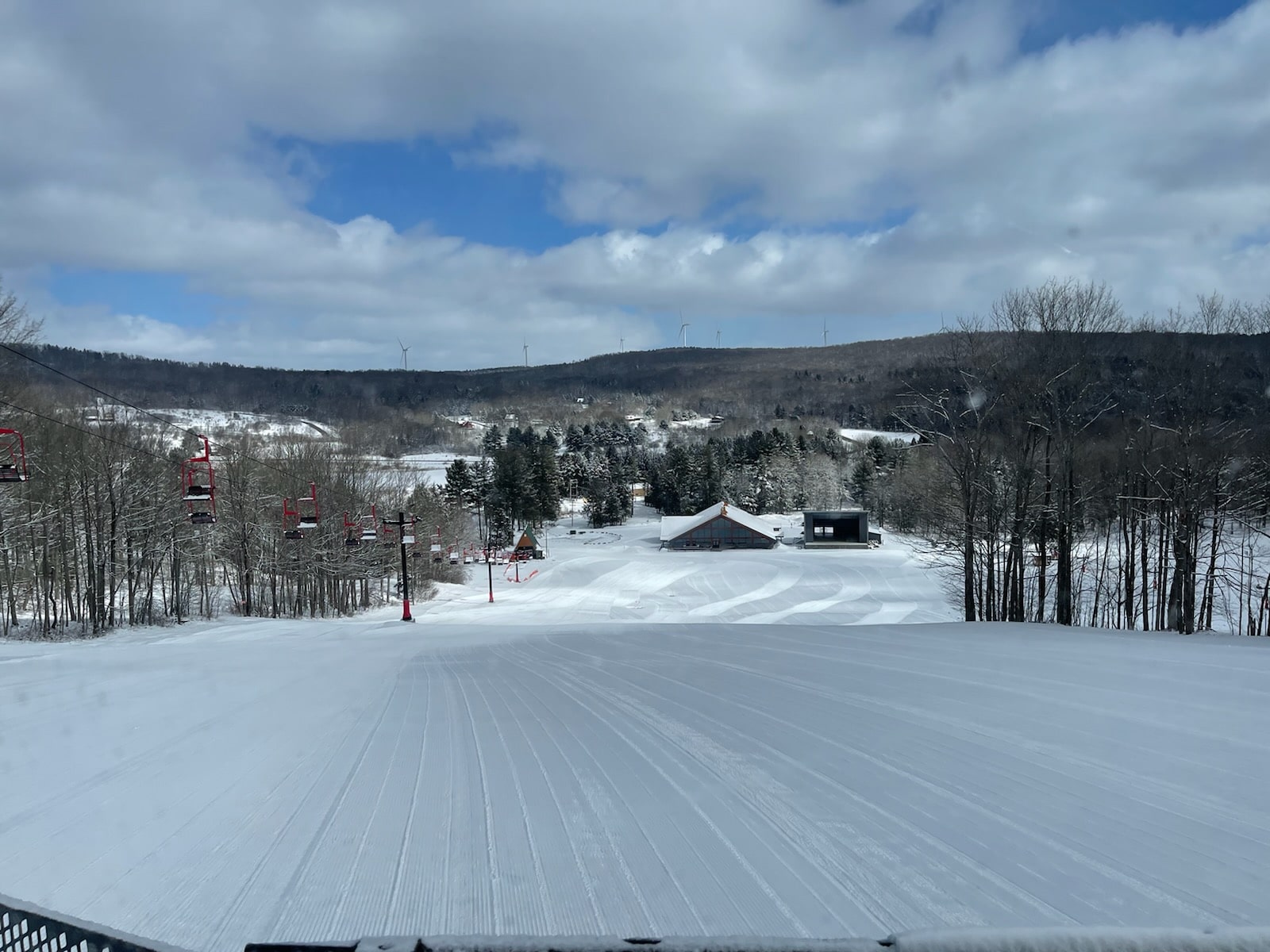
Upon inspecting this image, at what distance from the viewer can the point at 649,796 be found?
5.38 metres

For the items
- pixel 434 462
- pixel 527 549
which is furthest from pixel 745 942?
pixel 434 462

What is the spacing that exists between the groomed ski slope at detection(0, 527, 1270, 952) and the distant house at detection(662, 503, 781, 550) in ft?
214

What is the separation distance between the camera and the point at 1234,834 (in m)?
4.45

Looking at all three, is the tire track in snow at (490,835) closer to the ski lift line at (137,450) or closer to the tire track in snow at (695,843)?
the tire track in snow at (695,843)

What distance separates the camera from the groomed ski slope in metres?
3.81

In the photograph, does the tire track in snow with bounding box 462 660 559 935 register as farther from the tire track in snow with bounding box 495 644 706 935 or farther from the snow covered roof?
the snow covered roof

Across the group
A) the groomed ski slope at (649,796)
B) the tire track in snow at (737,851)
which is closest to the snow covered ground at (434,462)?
the groomed ski slope at (649,796)

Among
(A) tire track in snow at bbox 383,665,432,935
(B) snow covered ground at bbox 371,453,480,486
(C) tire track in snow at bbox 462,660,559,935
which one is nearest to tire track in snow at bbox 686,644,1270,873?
(C) tire track in snow at bbox 462,660,559,935

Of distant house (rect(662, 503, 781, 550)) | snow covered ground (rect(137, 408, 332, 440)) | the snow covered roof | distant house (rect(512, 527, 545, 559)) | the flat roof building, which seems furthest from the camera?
snow covered ground (rect(137, 408, 332, 440))

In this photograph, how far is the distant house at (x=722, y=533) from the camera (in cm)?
7638

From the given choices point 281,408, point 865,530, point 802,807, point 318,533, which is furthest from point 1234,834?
point 281,408

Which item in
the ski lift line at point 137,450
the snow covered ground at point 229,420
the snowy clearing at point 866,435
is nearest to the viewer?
the ski lift line at point 137,450

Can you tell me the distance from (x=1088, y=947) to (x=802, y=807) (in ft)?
10.4

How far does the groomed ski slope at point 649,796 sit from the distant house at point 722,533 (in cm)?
6521
